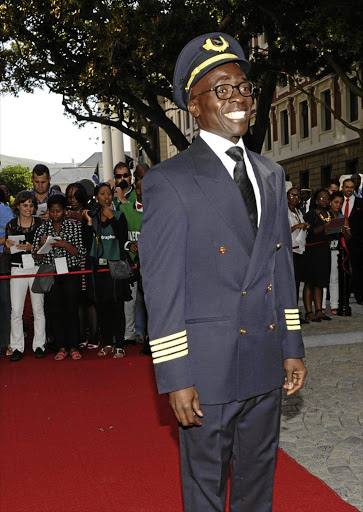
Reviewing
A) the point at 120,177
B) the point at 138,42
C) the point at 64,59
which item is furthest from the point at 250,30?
the point at 120,177

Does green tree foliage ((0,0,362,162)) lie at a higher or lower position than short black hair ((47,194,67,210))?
higher

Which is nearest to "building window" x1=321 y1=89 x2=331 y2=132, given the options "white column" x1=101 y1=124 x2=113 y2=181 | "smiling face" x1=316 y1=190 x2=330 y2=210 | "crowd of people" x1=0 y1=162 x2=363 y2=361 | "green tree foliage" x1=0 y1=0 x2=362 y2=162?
"green tree foliage" x1=0 y1=0 x2=362 y2=162

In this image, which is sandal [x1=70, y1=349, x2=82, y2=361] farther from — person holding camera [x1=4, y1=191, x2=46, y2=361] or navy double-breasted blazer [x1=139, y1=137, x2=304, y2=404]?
navy double-breasted blazer [x1=139, y1=137, x2=304, y2=404]

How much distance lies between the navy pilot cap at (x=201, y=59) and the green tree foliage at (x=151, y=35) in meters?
12.8

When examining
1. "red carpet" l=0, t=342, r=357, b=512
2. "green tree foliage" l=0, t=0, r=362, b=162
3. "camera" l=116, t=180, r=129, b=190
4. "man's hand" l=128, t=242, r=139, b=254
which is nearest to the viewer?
"red carpet" l=0, t=342, r=357, b=512

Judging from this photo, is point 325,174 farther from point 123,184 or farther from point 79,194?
point 79,194

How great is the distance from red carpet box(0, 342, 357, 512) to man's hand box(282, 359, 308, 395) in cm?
135

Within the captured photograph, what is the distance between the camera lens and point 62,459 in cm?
486

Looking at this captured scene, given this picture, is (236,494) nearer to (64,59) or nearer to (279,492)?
(279,492)

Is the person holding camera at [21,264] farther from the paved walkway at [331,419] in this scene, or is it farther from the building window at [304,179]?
the building window at [304,179]

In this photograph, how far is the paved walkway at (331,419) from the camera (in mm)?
4406

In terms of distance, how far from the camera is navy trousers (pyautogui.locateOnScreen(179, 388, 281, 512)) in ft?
8.66

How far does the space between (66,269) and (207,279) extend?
6.14m

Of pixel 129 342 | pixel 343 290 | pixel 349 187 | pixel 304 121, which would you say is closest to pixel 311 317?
pixel 343 290
